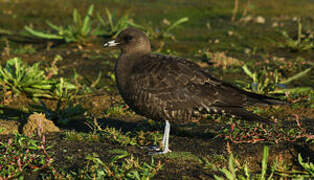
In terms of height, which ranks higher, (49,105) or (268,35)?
(268,35)

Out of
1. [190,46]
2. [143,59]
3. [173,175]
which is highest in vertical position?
[190,46]

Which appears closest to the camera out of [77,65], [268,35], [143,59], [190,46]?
[143,59]

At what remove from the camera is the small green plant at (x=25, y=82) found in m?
7.16

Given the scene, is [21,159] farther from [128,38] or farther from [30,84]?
[30,84]

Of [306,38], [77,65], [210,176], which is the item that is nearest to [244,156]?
[210,176]

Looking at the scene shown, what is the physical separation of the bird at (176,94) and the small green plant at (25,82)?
245cm

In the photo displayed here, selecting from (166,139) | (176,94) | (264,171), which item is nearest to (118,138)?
(166,139)

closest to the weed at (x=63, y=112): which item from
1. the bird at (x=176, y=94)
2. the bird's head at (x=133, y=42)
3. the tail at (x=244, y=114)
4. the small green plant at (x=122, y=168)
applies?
the bird's head at (x=133, y=42)

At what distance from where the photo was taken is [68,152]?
4.77 meters

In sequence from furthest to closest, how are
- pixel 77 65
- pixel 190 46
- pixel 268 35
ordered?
pixel 268 35 < pixel 190 46 < pixel 77 65

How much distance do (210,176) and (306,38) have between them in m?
7.95

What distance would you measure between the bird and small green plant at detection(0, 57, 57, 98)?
8.03 feet

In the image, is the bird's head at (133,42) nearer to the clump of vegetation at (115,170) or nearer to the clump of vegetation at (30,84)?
the clump of vegetation at (115,170)

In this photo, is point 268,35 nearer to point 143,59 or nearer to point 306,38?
point 306,38
